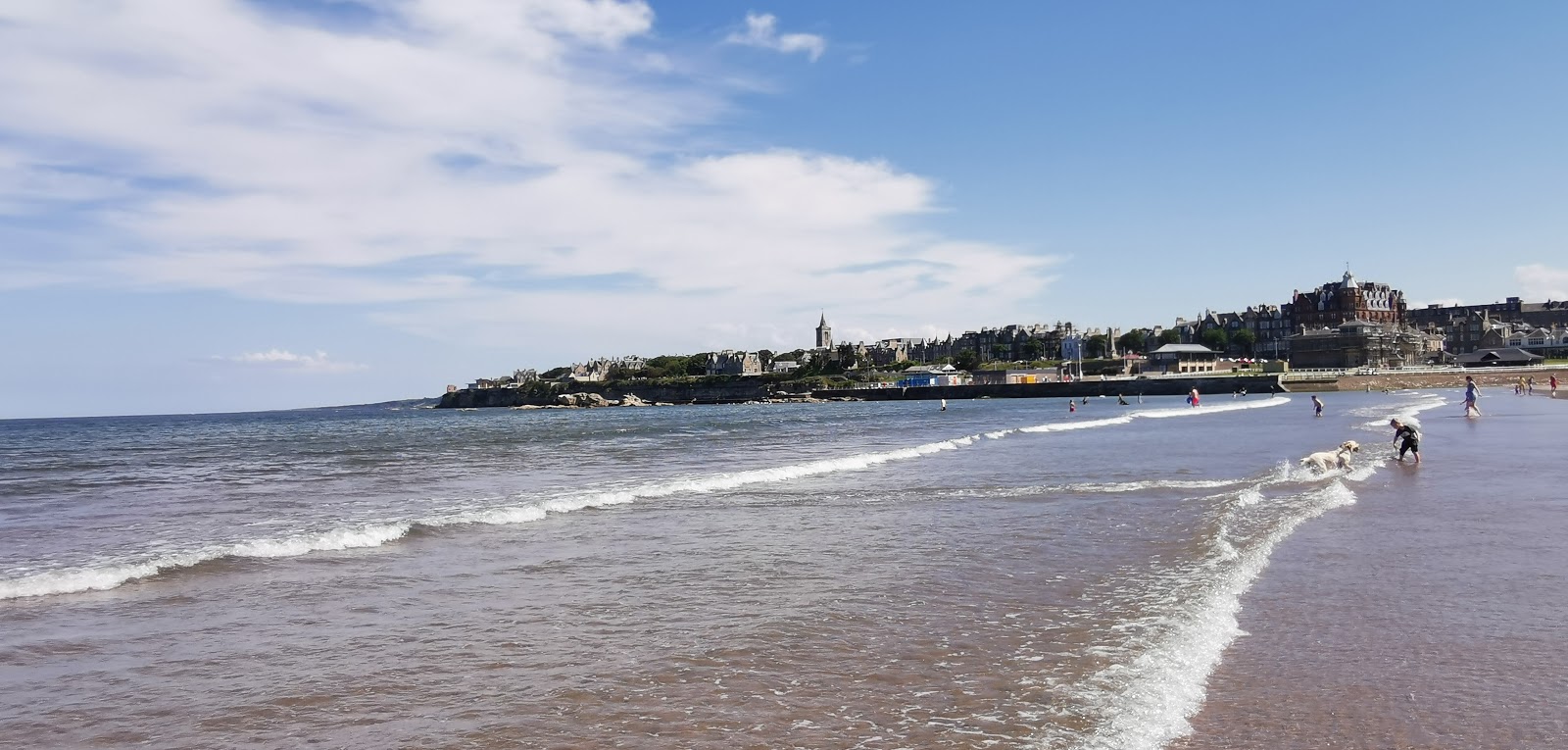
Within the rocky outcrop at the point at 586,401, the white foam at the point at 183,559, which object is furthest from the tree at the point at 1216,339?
the white foam at the point at 183,559

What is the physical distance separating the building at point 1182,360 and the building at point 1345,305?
2447 centimetres

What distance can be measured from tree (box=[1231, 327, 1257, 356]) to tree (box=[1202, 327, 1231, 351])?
207 cm

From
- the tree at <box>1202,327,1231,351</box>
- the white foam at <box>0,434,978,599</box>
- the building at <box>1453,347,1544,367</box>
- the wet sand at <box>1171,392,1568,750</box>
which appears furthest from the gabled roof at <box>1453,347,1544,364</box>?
the wet sand at <box>1171,392,1568,750</box>

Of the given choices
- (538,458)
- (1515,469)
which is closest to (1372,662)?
(1515,469)

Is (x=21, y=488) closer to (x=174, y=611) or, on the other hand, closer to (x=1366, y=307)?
(x=174, y=611)

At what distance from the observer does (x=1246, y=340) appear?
18825 centimetres

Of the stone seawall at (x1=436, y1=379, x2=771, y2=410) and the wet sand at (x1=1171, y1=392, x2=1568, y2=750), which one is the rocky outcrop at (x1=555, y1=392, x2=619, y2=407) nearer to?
the stone seawall at (x1=436, y1=379, x2=771, y2=410)

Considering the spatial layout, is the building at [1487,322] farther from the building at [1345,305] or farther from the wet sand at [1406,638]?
the wet sand at [1406,638]

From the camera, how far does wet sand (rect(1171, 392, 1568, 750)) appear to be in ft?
18.9

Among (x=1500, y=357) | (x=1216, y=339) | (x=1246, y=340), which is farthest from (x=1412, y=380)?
(x=1216, y=339)

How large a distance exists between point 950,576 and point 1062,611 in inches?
79.3

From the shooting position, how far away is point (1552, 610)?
27.2 feet

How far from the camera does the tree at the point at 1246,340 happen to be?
18750 centimetres

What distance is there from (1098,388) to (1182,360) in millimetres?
34073
